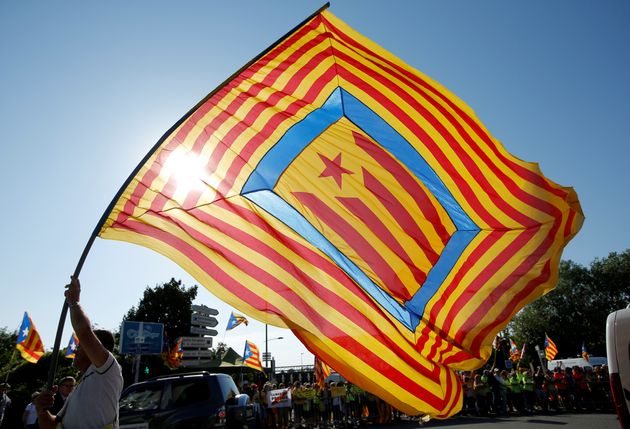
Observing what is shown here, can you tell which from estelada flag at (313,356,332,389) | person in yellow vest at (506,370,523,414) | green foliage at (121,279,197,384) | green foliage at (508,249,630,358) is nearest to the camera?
estelada flag at (313,356,332,389)

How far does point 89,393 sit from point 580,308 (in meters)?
65.4

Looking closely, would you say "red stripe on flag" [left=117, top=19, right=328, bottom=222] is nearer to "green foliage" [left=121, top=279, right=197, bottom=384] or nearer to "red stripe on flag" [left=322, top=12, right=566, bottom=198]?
"red stripe on flag" [left=322, top=12, right=566, bottom=198]

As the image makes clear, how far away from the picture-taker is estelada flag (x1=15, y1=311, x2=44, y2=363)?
16094 mm

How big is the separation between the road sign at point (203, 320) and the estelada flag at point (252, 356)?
2.90 metres

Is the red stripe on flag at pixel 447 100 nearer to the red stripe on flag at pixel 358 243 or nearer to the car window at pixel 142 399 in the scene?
the red stripe on flag at pixel 358 243

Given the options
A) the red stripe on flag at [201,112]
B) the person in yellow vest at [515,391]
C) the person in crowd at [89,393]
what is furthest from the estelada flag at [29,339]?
the person in yellow vest at [515,391]

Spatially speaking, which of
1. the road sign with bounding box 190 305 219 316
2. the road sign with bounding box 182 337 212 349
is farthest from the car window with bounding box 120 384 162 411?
the road sign with bounding box 182 337 212 349

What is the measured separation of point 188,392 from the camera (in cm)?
745

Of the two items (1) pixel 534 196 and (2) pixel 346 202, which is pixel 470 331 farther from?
(2) pixel 346 202

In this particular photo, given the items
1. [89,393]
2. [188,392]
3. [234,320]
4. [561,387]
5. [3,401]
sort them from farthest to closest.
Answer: [234,320] < [561,387] < [3,401] < [188,392] < [89,393]

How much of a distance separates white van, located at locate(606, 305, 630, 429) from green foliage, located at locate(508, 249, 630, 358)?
58.2 m

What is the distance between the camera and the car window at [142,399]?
23.1 feet

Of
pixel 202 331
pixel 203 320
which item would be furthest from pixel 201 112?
pixel 202 331

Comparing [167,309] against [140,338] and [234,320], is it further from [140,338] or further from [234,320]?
[140,338]
